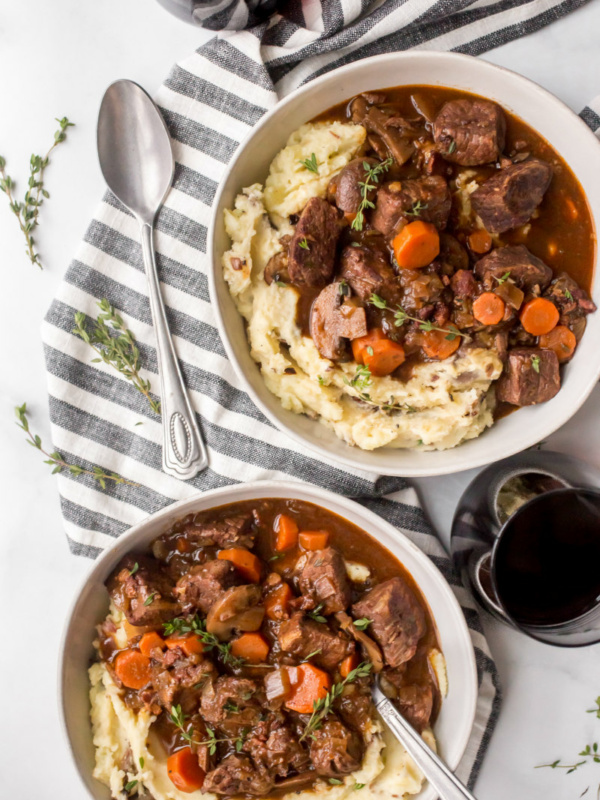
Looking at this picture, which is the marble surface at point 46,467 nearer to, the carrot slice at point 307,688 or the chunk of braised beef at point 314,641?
the chunk of braised beef at point 314,641

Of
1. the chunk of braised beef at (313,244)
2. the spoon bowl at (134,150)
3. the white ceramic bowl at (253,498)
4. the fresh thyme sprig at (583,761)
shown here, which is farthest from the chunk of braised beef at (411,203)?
the fresh thyme sprig at (583,761)

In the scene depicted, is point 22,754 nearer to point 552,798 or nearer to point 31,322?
point 31,322

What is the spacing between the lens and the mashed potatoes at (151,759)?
325 centimetres

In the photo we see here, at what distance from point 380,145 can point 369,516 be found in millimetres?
1823

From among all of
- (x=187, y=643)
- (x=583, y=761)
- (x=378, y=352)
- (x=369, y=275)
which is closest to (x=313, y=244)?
(x=369, y=275)

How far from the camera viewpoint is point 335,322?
319 centimetres

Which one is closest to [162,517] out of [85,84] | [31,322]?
[31,322]

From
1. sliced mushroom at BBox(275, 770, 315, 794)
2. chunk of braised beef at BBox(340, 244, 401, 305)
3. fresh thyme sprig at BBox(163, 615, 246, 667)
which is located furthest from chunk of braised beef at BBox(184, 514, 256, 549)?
chunk of braised beef at BBox(340, 244, 401, 305)

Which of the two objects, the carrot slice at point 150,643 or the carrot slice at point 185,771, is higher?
the carrot slice at point 150,643

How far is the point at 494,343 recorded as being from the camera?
10.7 ft

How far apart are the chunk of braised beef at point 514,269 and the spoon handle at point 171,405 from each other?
167 cm

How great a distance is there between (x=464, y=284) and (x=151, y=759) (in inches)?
112

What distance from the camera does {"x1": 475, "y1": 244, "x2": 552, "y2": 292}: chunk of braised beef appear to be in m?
3.13

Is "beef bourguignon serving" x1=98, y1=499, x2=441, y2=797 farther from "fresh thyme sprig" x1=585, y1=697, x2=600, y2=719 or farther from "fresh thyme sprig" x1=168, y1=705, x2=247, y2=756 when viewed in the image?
"fresh thyme sprig" x1=585, y1=697, x2=600, y2=719
